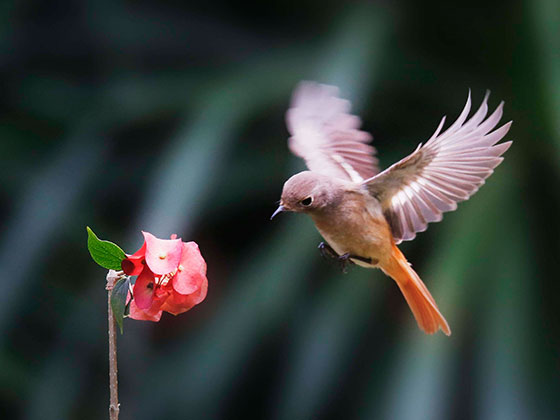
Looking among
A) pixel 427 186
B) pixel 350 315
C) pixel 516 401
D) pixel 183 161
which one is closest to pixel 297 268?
pixel 350 315

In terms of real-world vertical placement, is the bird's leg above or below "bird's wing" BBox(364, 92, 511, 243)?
below

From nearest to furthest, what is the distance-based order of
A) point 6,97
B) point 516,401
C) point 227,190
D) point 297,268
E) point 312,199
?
point 312,199
point 516,401
point 297,268
point 227,190
point 6,97

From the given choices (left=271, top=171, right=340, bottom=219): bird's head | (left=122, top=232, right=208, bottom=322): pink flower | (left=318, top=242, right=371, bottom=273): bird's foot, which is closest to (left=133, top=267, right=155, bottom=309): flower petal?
(left=122, top=232, right=208, bottom=322): pink flower

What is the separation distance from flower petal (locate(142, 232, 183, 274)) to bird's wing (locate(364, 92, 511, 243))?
189 millimetres

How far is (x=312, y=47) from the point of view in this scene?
4.60ft

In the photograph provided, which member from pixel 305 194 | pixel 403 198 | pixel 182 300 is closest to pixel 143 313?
pixel 182 300

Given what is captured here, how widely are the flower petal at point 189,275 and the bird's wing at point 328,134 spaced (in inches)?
11.7

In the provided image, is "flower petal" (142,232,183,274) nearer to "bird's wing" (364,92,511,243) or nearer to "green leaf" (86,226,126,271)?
"green leaf" (86,226,126,271)

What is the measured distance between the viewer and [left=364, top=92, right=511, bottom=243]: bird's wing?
0.50m

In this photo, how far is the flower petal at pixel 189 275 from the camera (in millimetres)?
356

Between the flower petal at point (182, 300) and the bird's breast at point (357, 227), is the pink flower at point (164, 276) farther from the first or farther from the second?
the bird's breast at point (357, 227)

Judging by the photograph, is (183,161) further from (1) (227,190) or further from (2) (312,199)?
(2) (312,199)

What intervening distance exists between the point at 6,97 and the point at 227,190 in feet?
1.55

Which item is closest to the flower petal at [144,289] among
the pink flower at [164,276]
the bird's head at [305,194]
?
the pink flower at [164,276]
